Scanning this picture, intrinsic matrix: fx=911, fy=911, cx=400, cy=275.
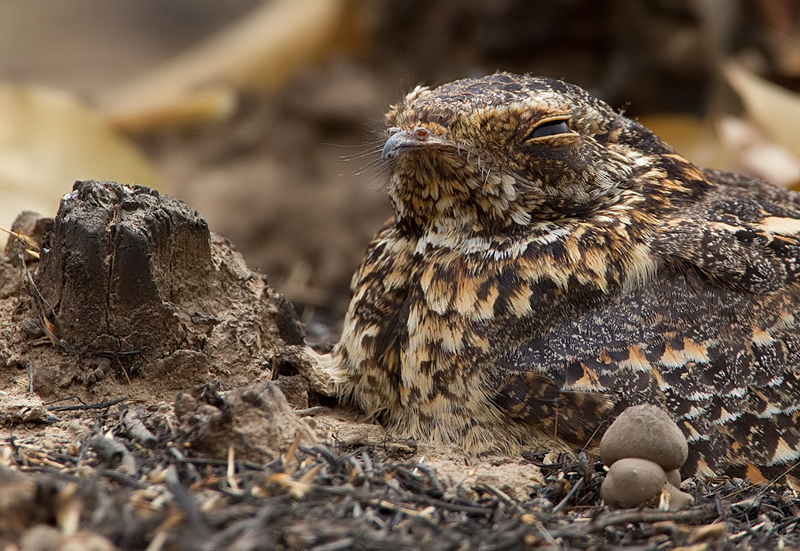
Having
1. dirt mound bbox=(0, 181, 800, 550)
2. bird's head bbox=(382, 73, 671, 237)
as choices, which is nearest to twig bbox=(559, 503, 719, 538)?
dirt mound bbox=(0, 181, 800, 550)

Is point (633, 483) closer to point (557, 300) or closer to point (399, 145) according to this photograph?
point (557, 300)

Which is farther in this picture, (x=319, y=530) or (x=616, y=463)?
(x=616, y=463)

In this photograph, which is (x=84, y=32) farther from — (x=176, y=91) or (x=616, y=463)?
(x=616, y=463)

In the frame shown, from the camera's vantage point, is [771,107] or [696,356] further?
[771,107]

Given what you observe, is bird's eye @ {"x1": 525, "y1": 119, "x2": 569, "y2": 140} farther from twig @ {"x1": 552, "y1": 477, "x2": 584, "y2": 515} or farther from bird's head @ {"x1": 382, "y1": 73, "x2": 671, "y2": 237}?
twig @ {"x1": 552, "y1": 477, "x2": 584, "y2": 515}

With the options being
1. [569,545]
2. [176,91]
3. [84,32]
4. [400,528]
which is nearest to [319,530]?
[400,528]

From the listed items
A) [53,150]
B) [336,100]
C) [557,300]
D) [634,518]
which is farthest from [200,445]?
[336,100]

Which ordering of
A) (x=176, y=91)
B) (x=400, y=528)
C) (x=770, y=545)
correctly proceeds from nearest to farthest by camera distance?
(x=400, y=528), (x=770, y=545), (x=176, y=91)
